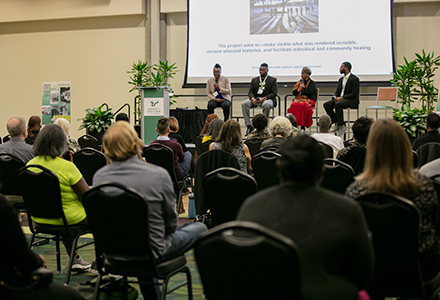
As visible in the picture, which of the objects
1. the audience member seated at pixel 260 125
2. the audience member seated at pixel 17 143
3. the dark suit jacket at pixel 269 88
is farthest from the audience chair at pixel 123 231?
the dark suit jacket at pixel 269 88

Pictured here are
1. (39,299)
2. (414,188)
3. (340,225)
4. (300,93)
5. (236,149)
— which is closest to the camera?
(340,225)

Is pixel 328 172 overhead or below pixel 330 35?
below

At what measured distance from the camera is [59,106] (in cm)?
1167

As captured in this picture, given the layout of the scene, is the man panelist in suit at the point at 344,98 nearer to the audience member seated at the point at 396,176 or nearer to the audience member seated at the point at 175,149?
the audience member seated at the point at 175,149

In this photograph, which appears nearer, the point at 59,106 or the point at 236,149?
the point at 236,149

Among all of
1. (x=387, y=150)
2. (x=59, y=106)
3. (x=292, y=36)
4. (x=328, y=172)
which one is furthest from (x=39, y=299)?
(x=59, y=106)

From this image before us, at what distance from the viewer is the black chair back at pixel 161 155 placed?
441 cm

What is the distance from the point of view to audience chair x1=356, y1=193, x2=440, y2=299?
1.75m

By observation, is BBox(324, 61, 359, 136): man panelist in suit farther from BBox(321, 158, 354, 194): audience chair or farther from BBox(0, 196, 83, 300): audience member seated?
BBox(0, 196, 83, 300): audience member seated

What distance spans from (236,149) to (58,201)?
161cm

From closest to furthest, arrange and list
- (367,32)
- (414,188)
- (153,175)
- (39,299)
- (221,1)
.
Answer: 1. (39,299)
2. (414,188)
3. (153,175)
4. (367,32)
5. (221,1)

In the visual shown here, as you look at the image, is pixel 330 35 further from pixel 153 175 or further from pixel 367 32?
pixel 153 175

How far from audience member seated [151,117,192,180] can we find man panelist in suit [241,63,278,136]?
3.47 meters

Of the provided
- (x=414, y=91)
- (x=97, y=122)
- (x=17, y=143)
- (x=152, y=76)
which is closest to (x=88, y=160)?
(x=17, y=143)
